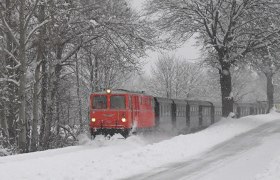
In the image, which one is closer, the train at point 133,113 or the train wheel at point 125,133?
the train wheel at point 125,133

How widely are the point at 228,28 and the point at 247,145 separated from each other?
13948 mm

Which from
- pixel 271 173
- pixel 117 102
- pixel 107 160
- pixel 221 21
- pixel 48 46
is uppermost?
pixel 221 21

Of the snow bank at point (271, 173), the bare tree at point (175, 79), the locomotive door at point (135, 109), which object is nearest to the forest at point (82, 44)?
the locomotive door at point (135, 109)

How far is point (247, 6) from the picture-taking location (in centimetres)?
3203

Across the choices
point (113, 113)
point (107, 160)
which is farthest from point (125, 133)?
point (107, 160)

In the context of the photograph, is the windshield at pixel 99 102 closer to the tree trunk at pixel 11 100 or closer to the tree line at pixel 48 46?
the tree line at pixel 48 46

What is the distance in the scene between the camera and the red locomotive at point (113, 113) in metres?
21.8

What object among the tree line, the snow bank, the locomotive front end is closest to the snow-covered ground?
the snow bank

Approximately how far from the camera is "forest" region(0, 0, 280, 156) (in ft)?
66.6

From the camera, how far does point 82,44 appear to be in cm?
2461

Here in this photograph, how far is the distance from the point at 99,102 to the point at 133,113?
1684 millimetres

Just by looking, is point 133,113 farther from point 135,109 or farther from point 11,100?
point 11,100

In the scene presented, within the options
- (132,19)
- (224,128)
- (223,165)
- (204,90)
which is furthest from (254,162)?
(204,90)

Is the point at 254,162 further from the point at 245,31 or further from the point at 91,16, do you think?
the point at 245,31
